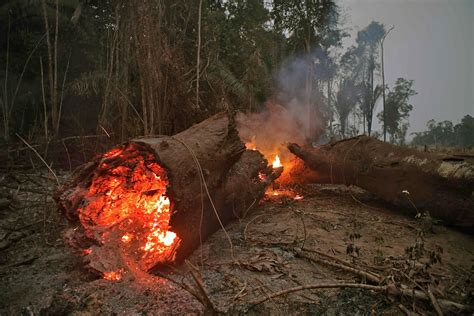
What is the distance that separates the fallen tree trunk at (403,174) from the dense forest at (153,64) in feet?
8.48

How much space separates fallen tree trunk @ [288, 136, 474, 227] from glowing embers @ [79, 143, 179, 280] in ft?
11.1

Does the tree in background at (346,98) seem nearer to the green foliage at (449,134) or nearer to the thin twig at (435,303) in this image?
the green foliage at (449,134)

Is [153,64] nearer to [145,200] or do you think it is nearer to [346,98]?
[145,200]

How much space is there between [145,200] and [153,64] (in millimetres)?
2774

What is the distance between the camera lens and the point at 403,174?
552 centimetres

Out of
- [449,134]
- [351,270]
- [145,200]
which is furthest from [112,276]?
[449,134]

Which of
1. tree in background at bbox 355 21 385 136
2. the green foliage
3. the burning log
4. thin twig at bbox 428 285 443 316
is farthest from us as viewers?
the green foliage

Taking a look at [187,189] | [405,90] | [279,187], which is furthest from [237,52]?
[405,90]

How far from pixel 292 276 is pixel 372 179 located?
339cm

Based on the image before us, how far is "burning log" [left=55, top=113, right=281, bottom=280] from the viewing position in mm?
3307

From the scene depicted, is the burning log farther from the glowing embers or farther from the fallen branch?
the fallen branch

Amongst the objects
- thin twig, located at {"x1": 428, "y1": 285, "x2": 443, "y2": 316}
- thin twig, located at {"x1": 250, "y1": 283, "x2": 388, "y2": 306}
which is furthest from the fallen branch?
thin twig, located at {"x1": 428, "y1": 285, "x2": 443, "y2": 316}

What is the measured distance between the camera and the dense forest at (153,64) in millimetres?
5988

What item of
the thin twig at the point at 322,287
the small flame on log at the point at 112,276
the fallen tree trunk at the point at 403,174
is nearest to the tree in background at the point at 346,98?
the fallen tree trunk at the point at 403,174
